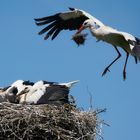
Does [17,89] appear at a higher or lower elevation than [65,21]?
lower

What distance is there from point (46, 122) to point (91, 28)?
237cm

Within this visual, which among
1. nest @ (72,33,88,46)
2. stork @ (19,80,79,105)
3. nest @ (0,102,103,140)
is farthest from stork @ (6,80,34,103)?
nest @ (72,33,88,46)

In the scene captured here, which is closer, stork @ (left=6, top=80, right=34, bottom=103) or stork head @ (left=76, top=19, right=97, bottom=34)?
stork @ (left=6, top=80, right=34, bottom=103)

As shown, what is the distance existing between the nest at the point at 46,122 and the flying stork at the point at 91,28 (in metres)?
1.31

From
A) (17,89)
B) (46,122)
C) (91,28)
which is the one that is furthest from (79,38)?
(46,122)

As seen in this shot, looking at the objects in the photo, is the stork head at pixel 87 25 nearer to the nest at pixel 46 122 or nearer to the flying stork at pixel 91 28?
the flying stork at pixel 91 28

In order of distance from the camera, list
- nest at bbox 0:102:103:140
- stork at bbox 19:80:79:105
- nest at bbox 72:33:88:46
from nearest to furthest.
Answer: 1. nest at bbox 0:102:103:140
2. stork at bbox 19:80:79:105
3. nest at bbox 72:33:88:46

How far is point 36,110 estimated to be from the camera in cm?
1220

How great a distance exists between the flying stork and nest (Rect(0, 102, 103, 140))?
1.31 m

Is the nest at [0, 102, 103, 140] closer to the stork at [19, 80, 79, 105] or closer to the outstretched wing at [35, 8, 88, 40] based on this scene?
the stork at [19, 80, 79, 105]

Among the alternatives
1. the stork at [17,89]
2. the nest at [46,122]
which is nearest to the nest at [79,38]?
the stork at [17,89]

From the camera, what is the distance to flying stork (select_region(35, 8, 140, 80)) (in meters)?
13.4

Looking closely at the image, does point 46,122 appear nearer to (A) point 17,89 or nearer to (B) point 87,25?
(A) point 17,89

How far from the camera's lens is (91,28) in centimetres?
1413
